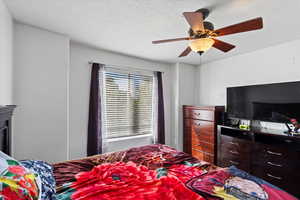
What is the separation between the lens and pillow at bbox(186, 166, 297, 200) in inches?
40.1

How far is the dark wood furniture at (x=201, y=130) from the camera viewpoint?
299cm

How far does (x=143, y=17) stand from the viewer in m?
1.73

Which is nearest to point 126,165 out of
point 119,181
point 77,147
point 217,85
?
point 119,181

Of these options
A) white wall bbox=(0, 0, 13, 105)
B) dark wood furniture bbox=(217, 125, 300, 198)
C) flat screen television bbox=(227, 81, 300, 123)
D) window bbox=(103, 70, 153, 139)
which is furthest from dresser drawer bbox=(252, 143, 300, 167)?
white wall bbox=(0, 0, 13, 105)

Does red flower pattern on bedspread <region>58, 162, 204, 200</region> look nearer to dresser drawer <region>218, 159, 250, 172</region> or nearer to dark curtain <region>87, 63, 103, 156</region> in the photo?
dark curtain <region>87, 63, 103, 156</region>

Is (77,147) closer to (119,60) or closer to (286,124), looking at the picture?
(119,60)

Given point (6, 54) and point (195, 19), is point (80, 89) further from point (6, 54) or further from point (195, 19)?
point (195, 19)

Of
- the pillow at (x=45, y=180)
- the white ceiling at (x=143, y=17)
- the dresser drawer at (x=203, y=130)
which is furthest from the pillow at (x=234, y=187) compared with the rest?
the dresser drawer at (x=203, y=130)

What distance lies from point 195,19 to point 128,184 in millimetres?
1534

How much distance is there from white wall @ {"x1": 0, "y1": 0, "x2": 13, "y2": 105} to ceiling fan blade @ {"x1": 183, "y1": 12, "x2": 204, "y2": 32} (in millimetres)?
1781

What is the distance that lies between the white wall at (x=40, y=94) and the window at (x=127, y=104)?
87 cm

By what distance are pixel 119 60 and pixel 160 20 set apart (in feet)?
5.03

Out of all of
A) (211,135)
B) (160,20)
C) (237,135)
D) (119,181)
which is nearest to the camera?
(119,181)

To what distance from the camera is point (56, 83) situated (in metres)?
2.15
